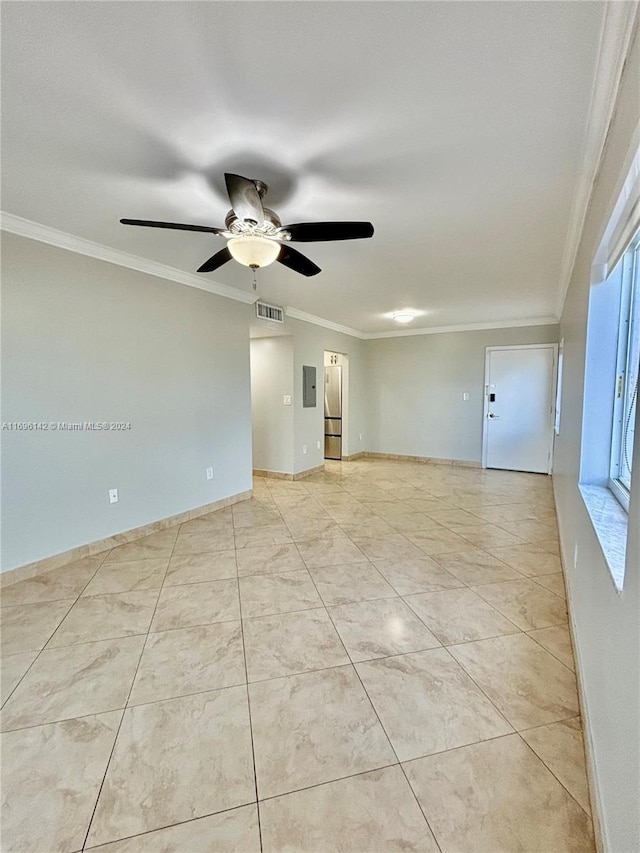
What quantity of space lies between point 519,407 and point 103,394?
5519 mm

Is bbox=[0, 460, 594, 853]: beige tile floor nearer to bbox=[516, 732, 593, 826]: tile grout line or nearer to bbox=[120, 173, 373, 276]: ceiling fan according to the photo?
bbox=[516, 732, 593, 826]: tile grout line

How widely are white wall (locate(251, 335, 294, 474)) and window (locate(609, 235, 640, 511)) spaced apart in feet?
12.9

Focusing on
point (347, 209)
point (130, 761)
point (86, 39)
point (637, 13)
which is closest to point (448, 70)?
point (637, 13)

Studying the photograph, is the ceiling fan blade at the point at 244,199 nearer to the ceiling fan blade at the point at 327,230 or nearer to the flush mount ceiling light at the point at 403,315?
the ceiling fan blade at the point at 327,230

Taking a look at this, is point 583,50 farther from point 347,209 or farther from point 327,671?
point 327,671

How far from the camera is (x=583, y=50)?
48.2 inches

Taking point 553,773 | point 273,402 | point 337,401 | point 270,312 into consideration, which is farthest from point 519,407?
point 553,773

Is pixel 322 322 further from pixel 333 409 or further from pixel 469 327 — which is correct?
pixel 469 327

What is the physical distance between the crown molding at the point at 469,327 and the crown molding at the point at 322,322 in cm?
34

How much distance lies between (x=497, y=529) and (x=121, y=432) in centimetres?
345

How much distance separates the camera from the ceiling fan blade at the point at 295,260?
7.53 ft

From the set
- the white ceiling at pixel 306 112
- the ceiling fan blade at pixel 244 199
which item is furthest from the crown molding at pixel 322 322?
the ceiling fan blade at pixel 244 199

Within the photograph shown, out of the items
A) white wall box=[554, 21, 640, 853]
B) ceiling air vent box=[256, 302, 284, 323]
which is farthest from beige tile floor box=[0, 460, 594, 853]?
ceiling air vent box=[256, 302, 284, 323]

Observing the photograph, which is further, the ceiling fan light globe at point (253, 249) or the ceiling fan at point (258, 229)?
the ceiling fan light globe at point (253, 249)
